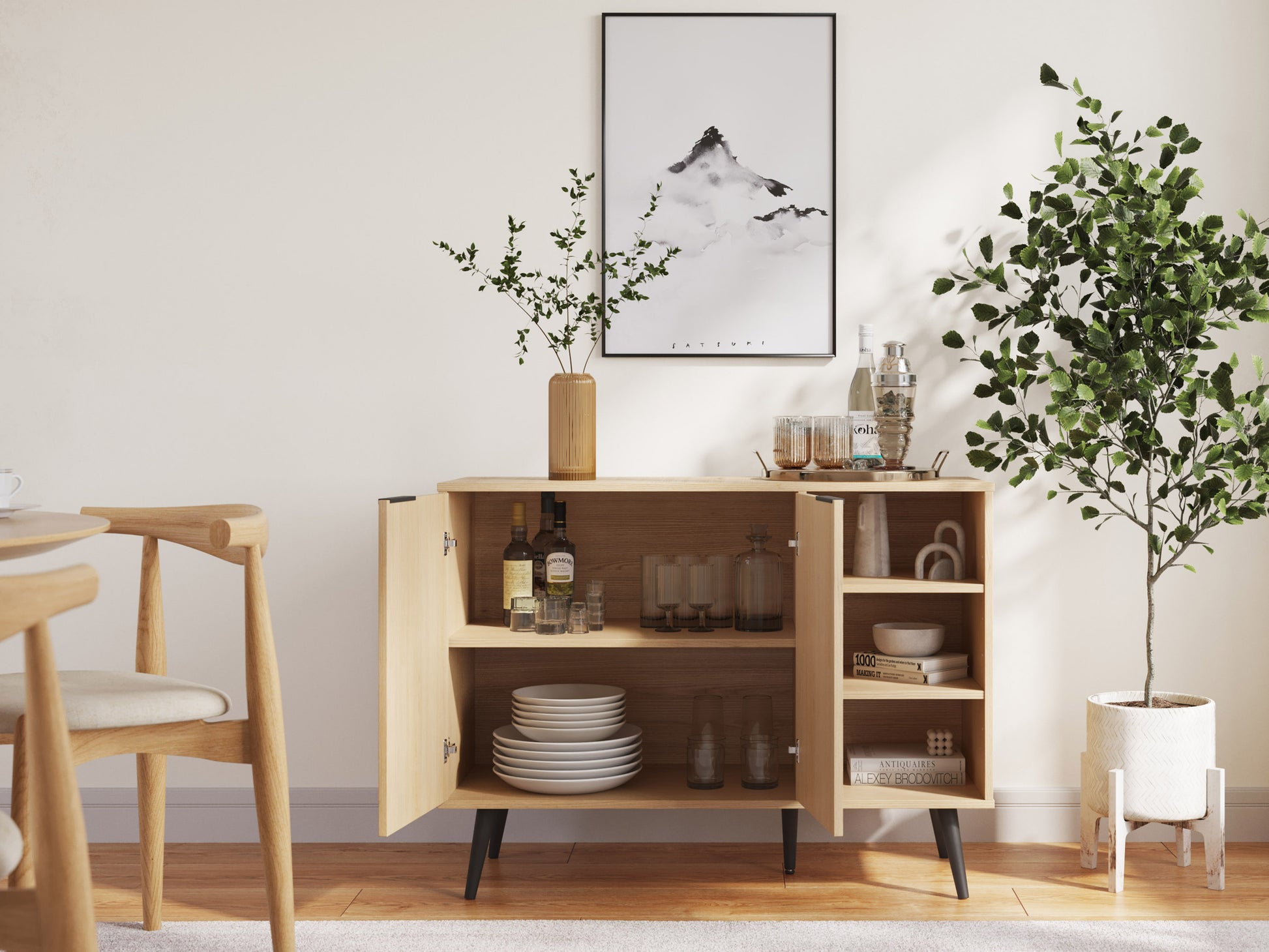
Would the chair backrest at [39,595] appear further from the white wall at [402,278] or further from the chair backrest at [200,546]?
the white wall at [402,278]

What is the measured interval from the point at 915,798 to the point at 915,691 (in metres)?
0.22

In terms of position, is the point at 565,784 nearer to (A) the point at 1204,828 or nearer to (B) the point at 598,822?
(B) the point at 598,822

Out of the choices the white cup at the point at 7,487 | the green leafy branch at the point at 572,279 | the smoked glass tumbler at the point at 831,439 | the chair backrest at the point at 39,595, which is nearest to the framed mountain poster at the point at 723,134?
the green leafy branch at the point at 572,279

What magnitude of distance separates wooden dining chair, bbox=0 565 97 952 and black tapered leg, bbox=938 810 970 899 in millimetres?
1629

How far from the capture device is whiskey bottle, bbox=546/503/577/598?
218 cm

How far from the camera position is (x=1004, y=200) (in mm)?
2426

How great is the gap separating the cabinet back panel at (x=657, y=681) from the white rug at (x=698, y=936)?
483 mm

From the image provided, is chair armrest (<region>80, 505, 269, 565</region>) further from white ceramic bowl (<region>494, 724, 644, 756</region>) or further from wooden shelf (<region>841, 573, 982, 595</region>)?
wooden shelf (<region>841, 573, 982, 595</region>)

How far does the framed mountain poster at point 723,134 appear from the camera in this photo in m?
2.40

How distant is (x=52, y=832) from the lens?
978 millimetres

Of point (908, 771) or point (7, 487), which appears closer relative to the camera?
point (7, 487)

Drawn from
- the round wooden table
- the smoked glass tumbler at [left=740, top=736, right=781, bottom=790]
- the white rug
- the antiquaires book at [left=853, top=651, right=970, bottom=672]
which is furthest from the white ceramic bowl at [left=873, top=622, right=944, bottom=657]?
the round wooden table

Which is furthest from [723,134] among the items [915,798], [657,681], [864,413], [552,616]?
[915,798]

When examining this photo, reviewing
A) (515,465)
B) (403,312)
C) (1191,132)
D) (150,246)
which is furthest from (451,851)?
(1191,132)
